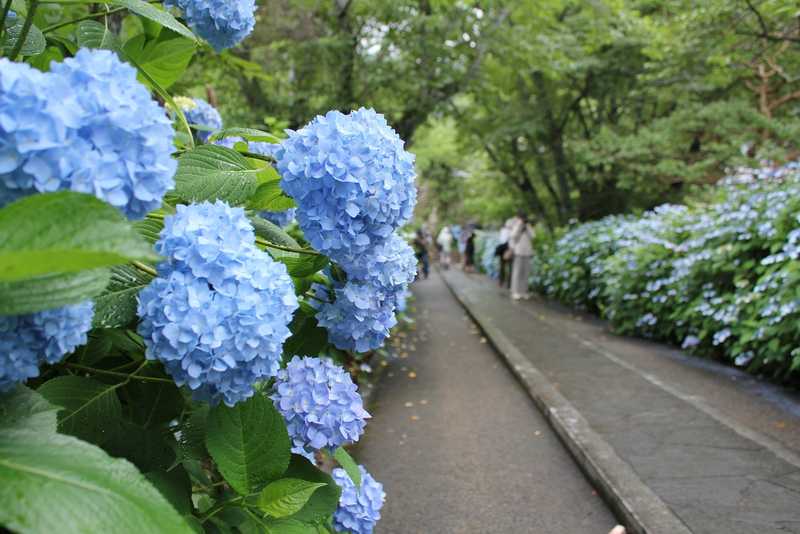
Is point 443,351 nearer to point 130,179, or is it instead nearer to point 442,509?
point 442,509

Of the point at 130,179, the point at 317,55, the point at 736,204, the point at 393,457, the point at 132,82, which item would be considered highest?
the point at 317,55

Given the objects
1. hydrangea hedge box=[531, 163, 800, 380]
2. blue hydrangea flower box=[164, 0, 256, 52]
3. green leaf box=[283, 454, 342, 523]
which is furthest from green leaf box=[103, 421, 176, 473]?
hydrangea hedge box=[531, 163, 800, 380]

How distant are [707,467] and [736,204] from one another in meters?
3.90

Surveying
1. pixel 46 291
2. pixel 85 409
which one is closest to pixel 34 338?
pixel 46 291

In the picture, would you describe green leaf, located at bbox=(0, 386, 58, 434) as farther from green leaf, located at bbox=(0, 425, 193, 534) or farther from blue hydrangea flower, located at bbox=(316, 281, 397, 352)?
blue hydrangea flower, located at bbox=(316, 281, 397, 352)

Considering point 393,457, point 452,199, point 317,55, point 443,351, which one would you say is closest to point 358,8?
point 317,55

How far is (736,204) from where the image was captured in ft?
22.1

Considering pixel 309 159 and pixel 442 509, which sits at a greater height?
pixel 309 159

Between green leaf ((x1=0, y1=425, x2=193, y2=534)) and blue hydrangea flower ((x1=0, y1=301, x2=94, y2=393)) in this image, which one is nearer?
green leaf ((x1=0, y1=425, x2=193, y2=534))

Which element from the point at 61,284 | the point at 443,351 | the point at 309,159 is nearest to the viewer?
the point at 61,284

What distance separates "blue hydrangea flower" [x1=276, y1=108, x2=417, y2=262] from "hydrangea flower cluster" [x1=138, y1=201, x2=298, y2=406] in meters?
0.18

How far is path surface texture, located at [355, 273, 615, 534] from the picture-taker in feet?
11.1

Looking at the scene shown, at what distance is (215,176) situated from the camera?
1.11 meters

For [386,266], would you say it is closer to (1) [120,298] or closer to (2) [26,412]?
(1) [120,298]
